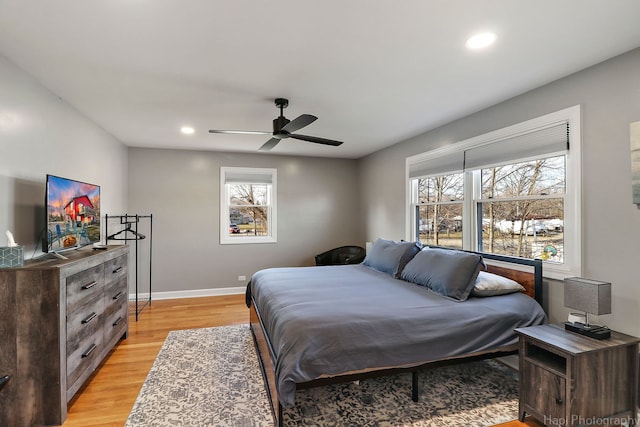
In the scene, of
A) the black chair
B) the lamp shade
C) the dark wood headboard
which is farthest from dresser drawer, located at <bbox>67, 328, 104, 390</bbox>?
the dark wood headboard

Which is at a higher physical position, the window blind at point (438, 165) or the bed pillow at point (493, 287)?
the window blind at point (438, 165)

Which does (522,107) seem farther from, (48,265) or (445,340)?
(48,265)

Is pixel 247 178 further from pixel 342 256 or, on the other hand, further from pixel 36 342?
pixel 36 342

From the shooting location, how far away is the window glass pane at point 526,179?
9.31ft

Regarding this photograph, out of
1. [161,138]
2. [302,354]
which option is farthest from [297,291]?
[161,138]

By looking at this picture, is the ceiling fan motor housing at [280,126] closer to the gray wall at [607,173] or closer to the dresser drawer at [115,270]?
the dresser drawer at [115,270]

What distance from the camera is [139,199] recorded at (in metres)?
5.29

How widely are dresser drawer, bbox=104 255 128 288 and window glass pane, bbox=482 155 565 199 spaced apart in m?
4.04

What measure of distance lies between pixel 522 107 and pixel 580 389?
2341 millimetres

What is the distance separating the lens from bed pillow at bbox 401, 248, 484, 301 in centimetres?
277

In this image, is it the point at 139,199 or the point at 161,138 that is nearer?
the point at 161,138

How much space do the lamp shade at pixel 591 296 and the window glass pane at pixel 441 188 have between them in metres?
1.83

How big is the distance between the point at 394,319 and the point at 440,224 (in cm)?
236

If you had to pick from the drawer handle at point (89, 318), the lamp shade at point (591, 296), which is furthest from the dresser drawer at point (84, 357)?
the lamp shade at point (591, 296)
